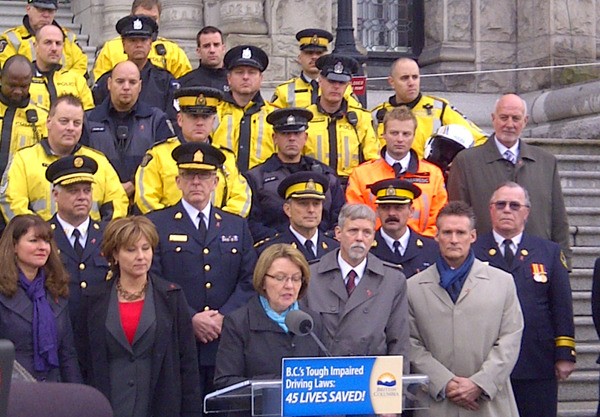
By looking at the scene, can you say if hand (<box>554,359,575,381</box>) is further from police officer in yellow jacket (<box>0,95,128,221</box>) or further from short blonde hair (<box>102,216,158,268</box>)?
police officer in yellow jacket (<box>0,95,128,221</box>)

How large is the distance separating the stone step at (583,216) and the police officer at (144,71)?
3555mm

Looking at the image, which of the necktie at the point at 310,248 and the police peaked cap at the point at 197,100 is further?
the police peaked cap at the point at 197,100

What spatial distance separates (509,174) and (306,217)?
168 cm

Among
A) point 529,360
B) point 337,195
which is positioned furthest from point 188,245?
point 529,360

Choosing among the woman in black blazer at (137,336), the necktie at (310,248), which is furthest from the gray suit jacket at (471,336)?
the woman in black blazer at (137,336)

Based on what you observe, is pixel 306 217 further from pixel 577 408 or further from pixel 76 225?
pixel 577 408

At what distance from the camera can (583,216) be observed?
11.2 meters

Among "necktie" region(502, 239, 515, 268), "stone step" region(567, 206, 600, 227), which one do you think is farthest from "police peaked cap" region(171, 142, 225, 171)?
"stone step" region(567, 206, 600, 227)

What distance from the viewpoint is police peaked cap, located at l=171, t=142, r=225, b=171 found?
7547mm

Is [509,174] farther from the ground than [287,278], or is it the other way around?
[509,174]

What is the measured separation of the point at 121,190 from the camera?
7.98m

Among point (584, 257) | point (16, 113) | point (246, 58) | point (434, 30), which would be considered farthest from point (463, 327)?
point (434, 30)

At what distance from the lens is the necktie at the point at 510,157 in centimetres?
866

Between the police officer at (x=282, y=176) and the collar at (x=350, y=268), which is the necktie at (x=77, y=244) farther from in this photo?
the collar at (x=350, y=268)
